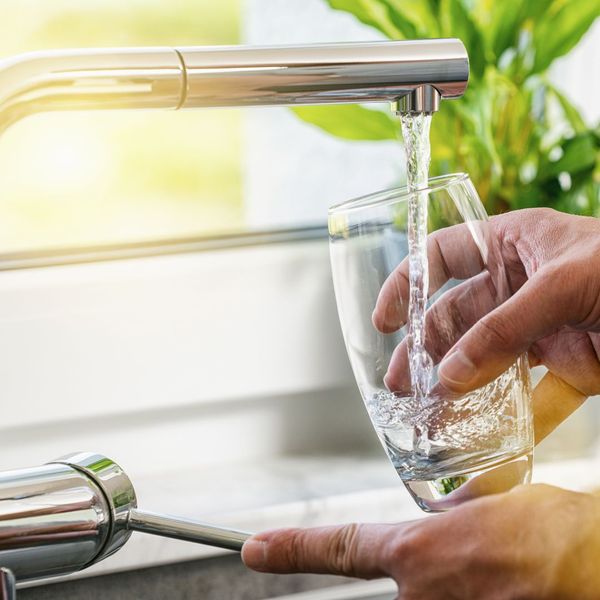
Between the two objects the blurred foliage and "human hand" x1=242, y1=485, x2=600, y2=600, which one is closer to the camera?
"human hand" x1=242, y1=485, x2=600, y2=600

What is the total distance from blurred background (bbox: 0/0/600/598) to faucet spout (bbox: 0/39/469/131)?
0.50 meters

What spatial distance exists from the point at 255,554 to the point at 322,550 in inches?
1.2

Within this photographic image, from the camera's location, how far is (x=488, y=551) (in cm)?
44

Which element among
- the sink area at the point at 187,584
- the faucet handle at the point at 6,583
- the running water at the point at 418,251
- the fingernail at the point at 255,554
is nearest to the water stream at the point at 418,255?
the running water at the point at 418,251

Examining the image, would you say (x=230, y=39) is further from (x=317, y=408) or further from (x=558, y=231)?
(x=558, y=231)

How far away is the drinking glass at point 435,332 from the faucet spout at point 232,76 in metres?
0.06

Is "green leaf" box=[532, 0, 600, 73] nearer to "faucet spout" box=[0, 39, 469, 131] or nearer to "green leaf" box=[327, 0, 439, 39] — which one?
"green leaf" box=[327, 0, 439, 39]

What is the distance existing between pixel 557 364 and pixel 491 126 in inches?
16.4

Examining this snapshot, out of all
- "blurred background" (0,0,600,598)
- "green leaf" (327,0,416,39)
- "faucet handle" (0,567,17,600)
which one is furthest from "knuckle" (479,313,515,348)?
"green leaf" (327,0,416,39)

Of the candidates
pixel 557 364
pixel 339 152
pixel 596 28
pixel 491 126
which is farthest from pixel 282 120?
pixel 557 364

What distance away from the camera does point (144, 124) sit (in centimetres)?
104

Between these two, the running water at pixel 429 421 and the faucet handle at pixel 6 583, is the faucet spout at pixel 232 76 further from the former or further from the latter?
the faucet handle at pixel 6 583

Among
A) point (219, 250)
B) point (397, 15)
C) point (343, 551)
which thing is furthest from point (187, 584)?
point (397, 15)

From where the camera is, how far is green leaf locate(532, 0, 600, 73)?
1000 mm
